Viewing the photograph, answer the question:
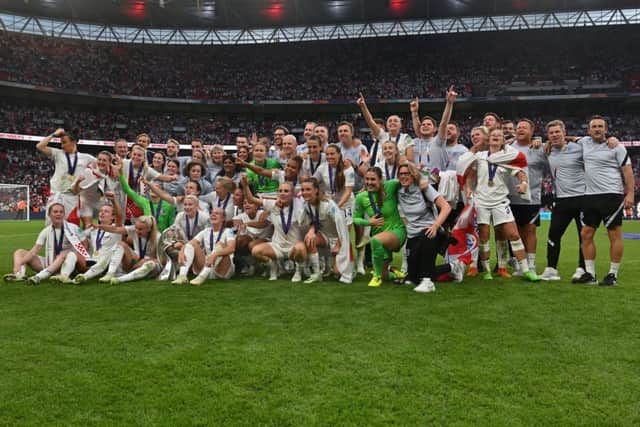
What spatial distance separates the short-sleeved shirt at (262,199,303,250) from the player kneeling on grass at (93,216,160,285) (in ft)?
5.56

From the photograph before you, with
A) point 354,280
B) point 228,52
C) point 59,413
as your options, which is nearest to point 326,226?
point 354,280

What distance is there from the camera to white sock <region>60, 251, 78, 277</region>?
5.82 m

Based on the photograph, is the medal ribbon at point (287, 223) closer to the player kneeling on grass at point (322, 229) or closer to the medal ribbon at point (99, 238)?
the player kneeling on grass at point (322, 229)

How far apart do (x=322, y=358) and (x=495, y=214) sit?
12.0 feet

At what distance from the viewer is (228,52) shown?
138 feet

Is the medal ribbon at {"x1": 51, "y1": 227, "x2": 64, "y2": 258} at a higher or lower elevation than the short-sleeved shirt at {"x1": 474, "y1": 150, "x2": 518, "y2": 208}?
lower

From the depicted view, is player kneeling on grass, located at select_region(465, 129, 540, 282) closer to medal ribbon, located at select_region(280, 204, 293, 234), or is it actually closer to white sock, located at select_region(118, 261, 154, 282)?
medal ribbon, located at select_region(280, 204, 293, 234)

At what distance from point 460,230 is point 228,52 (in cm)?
4027

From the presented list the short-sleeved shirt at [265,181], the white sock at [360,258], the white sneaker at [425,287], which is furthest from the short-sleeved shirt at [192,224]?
the white sneaker at [425,287]

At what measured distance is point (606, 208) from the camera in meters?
5.41

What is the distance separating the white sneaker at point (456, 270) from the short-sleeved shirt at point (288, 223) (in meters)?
2.00

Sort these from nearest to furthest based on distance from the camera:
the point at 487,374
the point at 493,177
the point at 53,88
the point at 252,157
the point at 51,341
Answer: the point at 487,374
the point at 51,341
the point at 493,177
the point at 252,157
the point at 53,88

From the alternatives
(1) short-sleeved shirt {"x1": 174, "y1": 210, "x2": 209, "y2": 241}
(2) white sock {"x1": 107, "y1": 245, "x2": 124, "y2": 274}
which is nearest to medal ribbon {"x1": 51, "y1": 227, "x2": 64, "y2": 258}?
(2) white sock {"x1": 107, "y1": 245, "x2": 124, "y2": 274}

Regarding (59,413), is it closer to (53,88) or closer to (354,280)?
(354,280)
